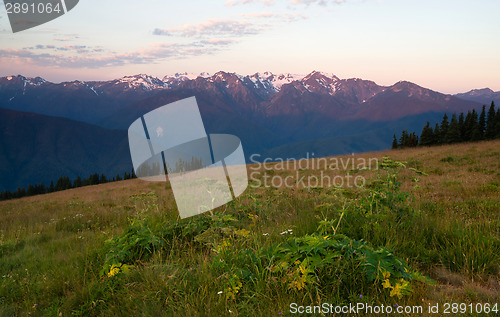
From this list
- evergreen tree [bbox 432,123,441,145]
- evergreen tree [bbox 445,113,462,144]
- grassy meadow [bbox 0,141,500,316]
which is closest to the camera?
grassy meadow [bbox 0,141,500,316]

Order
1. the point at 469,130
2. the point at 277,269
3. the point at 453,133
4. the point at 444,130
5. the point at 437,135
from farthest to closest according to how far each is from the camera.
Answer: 1. the point at 437,135
2. the point at 444,130
3. the point at 469,130
4. the point at 453,133
5. the point at 277,269

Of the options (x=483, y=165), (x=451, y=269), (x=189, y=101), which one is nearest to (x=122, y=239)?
(x=189, y=101)

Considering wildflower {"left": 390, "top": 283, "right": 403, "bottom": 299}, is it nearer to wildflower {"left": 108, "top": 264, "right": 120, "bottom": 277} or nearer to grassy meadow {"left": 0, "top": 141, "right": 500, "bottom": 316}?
grassy meadow {"left": 0, "top": 141, "right": 500, "bottom": 316}

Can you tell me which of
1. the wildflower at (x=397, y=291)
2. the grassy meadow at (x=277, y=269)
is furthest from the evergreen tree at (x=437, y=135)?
the wildflower at (x=397, y=291)

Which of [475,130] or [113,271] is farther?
[475,130]

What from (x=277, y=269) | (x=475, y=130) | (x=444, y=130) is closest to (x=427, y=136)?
(x=444, y=130)

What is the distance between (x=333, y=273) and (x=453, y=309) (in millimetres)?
1002

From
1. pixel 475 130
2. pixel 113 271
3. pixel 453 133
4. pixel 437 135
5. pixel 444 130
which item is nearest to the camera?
pixel 113 271

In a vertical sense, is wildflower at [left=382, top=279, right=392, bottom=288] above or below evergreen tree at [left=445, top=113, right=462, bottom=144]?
above

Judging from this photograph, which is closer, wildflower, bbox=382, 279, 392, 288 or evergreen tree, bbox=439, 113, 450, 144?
wildflower, bbox=382, 279, 392, 288

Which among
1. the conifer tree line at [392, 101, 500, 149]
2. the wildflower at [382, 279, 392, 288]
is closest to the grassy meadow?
the wildflower at [382, 279, 392, 288]

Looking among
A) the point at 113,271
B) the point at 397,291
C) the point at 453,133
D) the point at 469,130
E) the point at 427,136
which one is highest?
the point at 397,291

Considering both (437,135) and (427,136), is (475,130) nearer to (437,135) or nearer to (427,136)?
(437,135)

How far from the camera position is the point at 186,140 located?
407 cm
